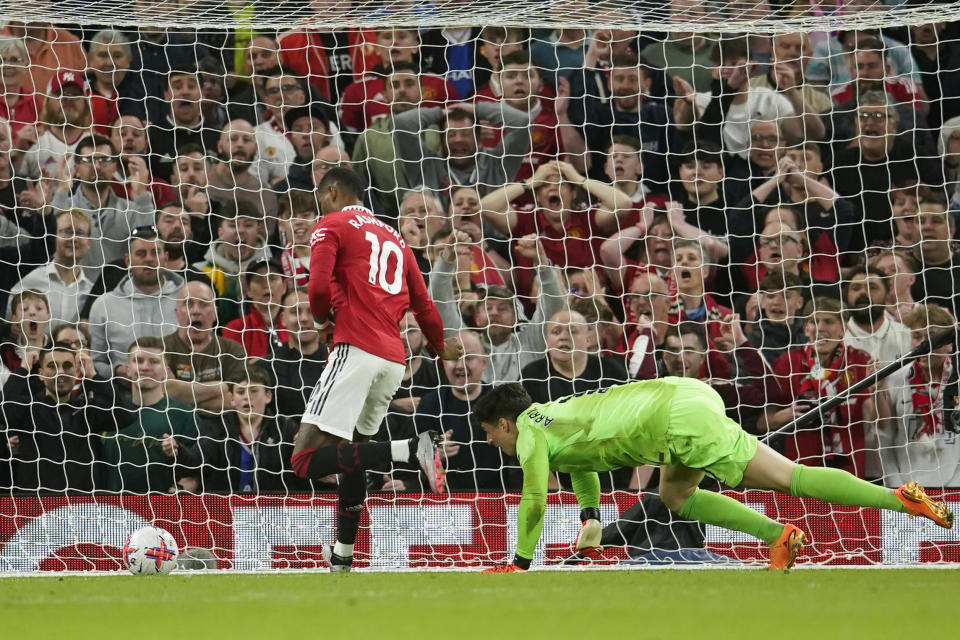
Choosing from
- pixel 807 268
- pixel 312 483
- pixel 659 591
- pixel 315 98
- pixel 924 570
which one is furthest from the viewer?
pixel 315 98

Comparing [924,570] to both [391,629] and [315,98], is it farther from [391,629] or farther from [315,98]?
[315,98]

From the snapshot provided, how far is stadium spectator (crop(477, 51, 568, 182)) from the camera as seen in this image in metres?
8.41

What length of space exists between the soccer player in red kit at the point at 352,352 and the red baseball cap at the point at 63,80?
319cm

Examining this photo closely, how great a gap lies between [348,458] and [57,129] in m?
3.88

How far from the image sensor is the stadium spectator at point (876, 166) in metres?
8.10

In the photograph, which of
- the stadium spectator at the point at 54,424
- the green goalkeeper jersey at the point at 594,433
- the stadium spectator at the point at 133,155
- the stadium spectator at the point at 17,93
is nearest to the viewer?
the green goalkeeper jersey at the point at 594,433

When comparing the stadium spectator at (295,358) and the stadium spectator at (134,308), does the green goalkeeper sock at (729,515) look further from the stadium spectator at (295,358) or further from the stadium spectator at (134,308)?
the stadium spectator at (134,308)

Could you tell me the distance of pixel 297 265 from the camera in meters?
8.02

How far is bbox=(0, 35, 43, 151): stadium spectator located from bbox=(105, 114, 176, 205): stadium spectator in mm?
539

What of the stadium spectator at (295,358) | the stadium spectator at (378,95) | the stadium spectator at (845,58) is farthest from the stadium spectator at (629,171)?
the stadium spectator at (295,358)

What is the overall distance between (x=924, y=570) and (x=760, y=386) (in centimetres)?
199

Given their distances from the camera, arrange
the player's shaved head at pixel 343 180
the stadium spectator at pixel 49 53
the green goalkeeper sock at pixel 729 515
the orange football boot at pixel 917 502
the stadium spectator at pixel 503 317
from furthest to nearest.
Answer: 1. the stadium spectator at pixel 49 53
2. the stadium spectator at pixel 503 317
3. the player's shaved head at pixel 343 180
4. the green goalkeeper sock at pixel 729 515
5. the orange football boot at pixel 917 502

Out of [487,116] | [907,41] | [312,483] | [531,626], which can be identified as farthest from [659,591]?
[907,41]

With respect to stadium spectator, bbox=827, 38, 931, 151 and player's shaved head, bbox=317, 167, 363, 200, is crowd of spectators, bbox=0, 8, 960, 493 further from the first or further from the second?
player's shaved head, bbox=317, 167, 363, 200
